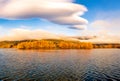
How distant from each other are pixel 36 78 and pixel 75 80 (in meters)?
13.2

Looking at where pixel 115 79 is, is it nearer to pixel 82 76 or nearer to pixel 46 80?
pixel 82 76

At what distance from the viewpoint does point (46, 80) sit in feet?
190

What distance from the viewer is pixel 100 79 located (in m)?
59.1

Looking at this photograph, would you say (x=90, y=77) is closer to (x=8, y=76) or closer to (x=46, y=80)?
(x=46, y=80)

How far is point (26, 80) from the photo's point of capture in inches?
2271

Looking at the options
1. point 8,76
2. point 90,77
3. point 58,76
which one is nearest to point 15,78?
point 8,76

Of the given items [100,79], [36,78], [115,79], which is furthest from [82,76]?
[36,78]

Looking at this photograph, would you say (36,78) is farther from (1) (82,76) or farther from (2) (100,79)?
(2) (100,79)

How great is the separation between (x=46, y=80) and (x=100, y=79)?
17.8 meters

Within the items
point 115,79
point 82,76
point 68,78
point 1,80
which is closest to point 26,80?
point 1,80

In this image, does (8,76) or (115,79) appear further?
(8,76)

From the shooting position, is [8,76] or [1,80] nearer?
[1,80]

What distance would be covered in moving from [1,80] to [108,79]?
35.0m

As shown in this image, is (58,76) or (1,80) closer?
(1,80)
